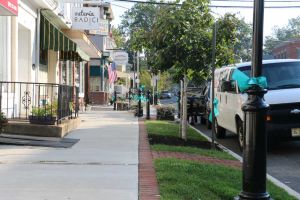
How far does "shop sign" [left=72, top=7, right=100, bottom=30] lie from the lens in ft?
63.3

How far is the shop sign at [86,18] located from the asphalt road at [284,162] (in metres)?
7.45

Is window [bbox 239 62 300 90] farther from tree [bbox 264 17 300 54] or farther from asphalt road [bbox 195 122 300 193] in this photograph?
tree [bbox 264 17 300 54]

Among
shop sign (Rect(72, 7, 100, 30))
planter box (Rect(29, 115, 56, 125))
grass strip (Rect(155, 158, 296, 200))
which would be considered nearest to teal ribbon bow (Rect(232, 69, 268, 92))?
grass strip (Rect(155, 158, 296, 200))

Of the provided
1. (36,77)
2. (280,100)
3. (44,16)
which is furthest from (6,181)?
(44,16)

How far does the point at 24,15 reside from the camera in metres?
14.7

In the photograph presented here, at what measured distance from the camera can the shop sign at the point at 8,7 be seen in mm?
10136

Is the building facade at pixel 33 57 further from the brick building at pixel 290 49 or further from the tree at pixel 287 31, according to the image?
the tree at pixel 287 31

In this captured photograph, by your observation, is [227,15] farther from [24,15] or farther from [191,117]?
[191,117]

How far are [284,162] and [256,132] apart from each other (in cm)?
594

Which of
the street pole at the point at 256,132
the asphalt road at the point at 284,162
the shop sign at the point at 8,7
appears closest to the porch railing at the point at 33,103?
the shop sign at the point at 8,7

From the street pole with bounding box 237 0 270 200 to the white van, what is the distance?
20.0 feet

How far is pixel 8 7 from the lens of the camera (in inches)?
408

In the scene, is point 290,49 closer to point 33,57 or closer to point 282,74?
point 33,57

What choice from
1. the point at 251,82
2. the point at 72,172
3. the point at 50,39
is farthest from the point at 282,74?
the point at 50,39
